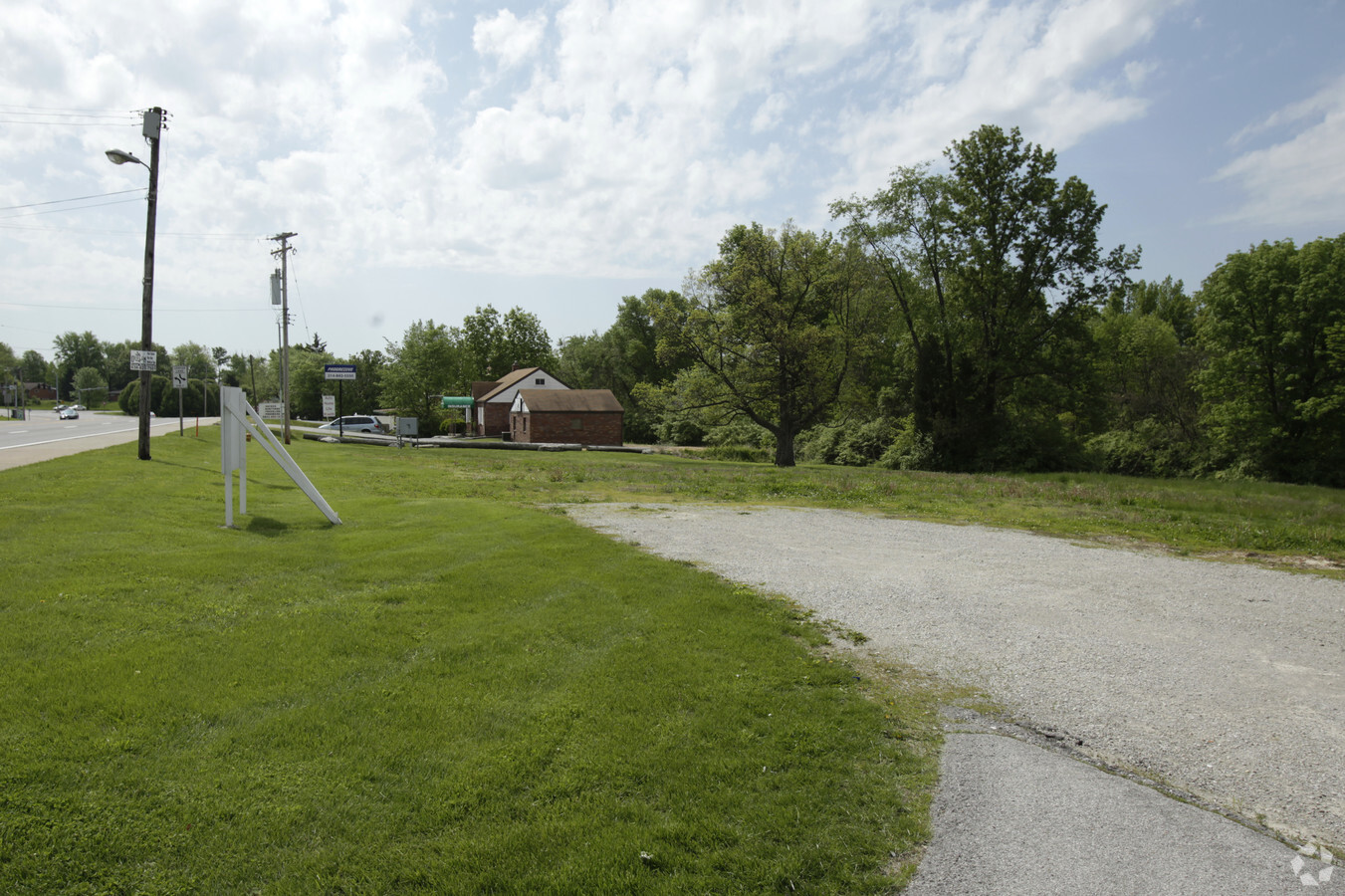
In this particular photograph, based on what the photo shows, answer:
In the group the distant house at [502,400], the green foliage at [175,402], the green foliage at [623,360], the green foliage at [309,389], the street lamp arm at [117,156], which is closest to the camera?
the street lamp arm at [117,156]

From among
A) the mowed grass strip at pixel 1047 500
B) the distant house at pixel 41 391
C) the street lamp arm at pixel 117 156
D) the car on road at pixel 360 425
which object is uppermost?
the street lamp arm at pixel 117 156

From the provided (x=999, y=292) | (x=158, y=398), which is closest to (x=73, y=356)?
(x=158, y=398)

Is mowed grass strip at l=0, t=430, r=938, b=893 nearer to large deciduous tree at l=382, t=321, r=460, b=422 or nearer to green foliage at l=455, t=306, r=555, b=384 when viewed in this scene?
large deciduous tree at l=382, t=321, r=460, b=422

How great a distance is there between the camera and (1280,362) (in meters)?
35.6

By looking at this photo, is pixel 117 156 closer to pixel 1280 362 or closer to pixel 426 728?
pixel 426 728

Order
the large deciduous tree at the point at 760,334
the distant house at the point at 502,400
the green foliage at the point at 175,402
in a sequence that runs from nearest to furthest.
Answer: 1. the large deciduous tree at the point at 760,334
2. the distant house at the point at 502,400
3. the green foliage at the point at 175,402

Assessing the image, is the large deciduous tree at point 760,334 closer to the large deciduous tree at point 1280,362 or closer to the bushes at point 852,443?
the bushes at point 852,443

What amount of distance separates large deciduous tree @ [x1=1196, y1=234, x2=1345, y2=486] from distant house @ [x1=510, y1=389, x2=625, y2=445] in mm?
36710

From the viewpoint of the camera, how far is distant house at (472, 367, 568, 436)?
6588 centimetres

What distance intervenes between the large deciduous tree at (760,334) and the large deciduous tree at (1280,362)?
17836 mm

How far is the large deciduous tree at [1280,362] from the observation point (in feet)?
110

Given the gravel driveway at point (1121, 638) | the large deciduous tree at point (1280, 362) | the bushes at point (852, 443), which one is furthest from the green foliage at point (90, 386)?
the large deciduous tree at point (1280, 362)

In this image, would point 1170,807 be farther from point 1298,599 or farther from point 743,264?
point 743,264

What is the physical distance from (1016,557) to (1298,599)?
3.42 metres
